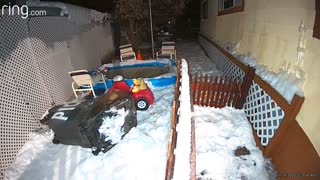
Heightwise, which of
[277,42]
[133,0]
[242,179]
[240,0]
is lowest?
[242,179]

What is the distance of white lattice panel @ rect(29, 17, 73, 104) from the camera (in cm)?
518

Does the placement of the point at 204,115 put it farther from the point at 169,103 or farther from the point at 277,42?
the point at 277,42

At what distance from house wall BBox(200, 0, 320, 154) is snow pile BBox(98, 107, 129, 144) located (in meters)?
2.66

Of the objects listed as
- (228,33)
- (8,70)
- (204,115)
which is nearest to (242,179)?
(204,115)

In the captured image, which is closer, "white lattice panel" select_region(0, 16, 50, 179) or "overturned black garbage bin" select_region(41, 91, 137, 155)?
"overturned black garbage bin" select_region(41, 91, 137, 155)

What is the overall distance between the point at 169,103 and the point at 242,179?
276 cm

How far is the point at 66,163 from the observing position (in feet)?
12.3

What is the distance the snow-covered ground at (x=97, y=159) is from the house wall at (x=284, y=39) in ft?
6.85

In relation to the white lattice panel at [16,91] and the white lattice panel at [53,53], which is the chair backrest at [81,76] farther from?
the white lattice panel at [16,91]

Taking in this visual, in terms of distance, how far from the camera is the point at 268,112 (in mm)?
4023

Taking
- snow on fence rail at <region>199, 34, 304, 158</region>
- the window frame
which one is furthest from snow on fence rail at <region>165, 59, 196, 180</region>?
the window frame

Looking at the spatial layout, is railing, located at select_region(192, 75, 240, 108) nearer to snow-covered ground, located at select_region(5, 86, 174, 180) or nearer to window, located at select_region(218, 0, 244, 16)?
snow-covered ground, located at select_region(5, 86, 174, 180)

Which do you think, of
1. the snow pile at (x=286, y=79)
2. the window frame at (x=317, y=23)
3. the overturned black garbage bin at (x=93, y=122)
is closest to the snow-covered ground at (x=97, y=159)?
the overturned black garbage bin at (x=93, y=122)

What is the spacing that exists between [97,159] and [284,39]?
3619 mm
